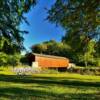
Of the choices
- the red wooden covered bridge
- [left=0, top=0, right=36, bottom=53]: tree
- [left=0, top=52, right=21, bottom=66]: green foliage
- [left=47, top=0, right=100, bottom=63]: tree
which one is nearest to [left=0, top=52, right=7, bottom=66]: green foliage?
[left=0, top=52, right=21, bottom=66]: green foliage

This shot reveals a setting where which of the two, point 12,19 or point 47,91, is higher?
point 12,19

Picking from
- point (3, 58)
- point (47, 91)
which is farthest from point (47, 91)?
point (3, 58)

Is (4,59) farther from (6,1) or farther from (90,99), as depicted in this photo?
(90,99)

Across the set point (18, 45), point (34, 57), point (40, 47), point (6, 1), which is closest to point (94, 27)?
point (18, 45)

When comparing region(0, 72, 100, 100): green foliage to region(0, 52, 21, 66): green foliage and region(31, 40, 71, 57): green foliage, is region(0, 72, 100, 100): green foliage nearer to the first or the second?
region(0, 52, 21, 66): green foliage

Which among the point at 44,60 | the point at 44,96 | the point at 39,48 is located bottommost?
the point at 44,96

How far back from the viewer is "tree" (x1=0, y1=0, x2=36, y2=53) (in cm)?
2576

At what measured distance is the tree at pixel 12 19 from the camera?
84.5ft

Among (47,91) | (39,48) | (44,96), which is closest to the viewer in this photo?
(44,96)

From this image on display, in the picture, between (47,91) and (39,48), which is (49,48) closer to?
(39,48)

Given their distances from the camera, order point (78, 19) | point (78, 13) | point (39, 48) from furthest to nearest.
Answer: point (39, 48), point (78, 19), point (78, 13)

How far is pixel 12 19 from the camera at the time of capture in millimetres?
28094

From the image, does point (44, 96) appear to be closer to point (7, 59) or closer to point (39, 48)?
point (7, 59)

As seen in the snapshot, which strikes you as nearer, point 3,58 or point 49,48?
point 3,58
